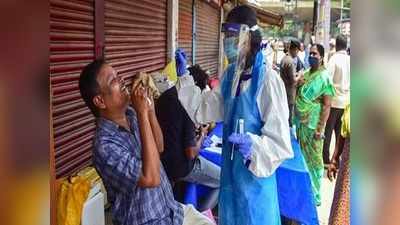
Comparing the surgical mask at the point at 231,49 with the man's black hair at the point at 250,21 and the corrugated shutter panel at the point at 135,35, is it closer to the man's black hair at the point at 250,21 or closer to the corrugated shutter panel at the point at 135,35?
the man's black hair at the point at 250,21

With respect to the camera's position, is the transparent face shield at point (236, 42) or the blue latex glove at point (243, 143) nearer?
the blue latex glove at point (243, 143)

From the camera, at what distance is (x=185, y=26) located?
8258 millimetres

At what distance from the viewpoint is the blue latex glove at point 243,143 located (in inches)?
89.0

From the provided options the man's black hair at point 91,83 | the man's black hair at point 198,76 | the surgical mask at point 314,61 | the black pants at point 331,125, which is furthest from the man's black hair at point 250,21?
the black pants at point 331,125

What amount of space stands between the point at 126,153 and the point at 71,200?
881 mm

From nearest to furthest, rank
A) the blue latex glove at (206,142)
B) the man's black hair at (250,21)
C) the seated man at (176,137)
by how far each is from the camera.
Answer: the man's black hair at (250,21) < the seated man at (176,137) < the blue latex glove at (206,142)

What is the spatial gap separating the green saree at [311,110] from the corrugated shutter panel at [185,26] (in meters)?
2.99

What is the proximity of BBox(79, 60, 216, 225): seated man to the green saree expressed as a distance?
3.21 metres

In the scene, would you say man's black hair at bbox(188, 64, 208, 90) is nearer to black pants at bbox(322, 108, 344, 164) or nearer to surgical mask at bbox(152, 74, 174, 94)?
surgical mask at bbox(152, 74, 174, 94)

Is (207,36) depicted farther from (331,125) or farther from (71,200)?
(71,200)

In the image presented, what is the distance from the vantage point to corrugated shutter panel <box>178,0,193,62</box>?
7816mm

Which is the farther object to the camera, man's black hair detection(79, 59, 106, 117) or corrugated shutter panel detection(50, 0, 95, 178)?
corrugated shutter panel detection(50, 0, 95, 178)

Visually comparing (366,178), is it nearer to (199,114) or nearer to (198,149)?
(199,114)

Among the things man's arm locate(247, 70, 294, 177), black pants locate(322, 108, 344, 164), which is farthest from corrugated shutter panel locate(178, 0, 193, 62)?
man's arm locate(247, 70, 294, 177)
